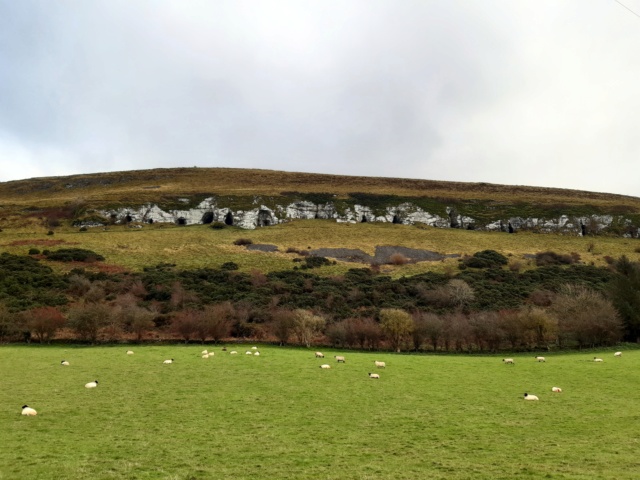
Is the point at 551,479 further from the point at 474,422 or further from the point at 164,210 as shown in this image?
the point at 164,210

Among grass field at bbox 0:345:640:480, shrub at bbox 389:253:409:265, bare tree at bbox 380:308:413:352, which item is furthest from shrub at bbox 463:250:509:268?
grass field at bbox 0:345:640:480

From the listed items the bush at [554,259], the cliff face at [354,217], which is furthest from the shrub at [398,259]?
the cliff face at [354,217]

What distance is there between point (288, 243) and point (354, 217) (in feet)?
81.2

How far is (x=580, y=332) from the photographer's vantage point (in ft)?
127

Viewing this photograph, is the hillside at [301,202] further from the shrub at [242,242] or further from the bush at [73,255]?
the bush at [73,255]

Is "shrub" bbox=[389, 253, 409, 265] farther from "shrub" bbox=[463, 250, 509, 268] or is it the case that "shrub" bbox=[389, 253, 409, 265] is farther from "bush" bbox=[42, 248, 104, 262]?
"bush" bbox=[42, 248, 104, 262]

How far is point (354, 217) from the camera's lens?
10125cm

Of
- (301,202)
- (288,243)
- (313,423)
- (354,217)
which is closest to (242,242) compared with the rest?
(288,243)

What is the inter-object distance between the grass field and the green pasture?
42.9 metres

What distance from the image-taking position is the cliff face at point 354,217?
94.0 m

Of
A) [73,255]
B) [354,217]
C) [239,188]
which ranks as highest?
[239,188]

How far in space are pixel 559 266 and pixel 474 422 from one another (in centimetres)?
6352

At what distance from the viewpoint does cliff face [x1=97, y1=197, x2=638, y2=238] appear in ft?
308

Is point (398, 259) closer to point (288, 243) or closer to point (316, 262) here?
point (316, 262)
